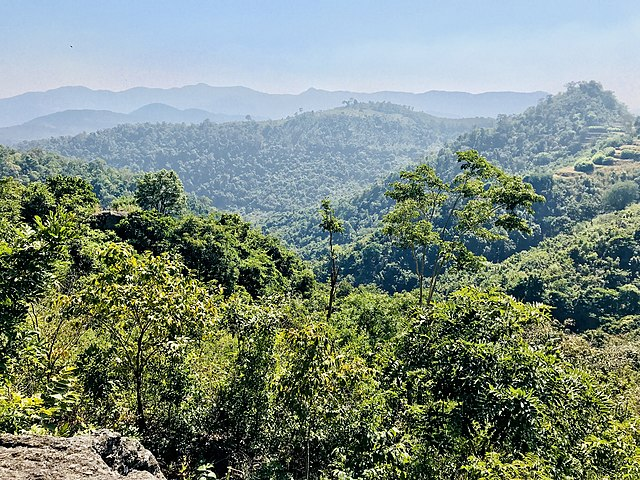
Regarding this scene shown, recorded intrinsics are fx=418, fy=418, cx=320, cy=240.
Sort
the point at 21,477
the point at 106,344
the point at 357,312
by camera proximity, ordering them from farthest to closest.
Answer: the point at 357,312 → the point at 106,344 → the point at 21,477

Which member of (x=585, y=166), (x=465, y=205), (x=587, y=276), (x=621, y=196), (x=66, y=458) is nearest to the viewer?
(x=66, y=458)

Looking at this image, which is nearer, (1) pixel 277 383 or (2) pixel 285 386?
(2) pixel 285 386

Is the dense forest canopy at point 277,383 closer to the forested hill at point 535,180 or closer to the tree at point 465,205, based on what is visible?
the tree at point 465,205

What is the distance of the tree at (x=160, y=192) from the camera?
4359cm

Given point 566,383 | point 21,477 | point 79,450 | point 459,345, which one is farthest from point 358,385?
point 21,477

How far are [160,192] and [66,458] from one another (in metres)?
44.0

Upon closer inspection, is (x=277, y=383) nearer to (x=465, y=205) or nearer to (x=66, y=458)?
(x=66, y=458)

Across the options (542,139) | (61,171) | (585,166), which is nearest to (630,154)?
(585,166)

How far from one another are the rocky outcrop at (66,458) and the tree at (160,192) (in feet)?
139

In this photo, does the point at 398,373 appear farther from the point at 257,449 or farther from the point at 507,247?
the point at 507,247

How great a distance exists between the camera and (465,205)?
15680 millimetres

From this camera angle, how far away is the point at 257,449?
283 inches

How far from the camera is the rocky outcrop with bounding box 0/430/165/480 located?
3.09m

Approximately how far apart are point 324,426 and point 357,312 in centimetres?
1107
